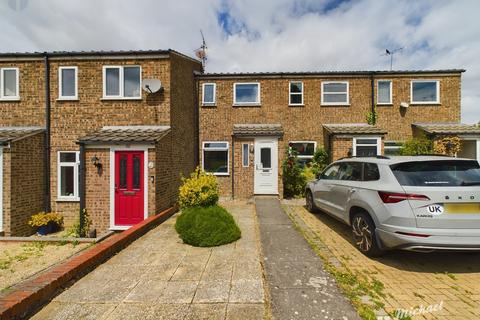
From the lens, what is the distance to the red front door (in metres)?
7.34

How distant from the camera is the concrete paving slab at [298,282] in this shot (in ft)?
8.66

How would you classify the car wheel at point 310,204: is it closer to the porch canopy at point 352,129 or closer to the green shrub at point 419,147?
the porch canopy at point 352,129

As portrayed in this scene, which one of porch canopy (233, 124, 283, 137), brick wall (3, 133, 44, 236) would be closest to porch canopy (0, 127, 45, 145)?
brick wall (3, 133, 44, 236)

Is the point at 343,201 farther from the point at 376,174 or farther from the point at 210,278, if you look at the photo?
the point at 210,278

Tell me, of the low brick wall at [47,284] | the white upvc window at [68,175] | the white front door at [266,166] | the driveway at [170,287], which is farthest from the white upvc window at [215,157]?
the low brick wall at [47,284]

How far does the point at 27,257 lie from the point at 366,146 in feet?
39.1

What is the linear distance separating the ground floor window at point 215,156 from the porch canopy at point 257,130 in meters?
1.23

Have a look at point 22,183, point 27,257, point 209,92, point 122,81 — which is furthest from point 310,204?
point 22,183

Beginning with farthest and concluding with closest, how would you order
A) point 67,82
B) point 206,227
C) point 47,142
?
point 67,82, point 47,142, point 206,227

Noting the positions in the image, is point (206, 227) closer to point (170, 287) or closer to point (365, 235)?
point (170, 287)

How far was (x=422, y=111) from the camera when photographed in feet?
37.3

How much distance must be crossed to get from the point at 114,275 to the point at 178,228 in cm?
158

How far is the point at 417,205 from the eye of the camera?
3523mm

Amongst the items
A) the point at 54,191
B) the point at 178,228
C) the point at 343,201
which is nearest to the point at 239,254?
the point at 178,228
